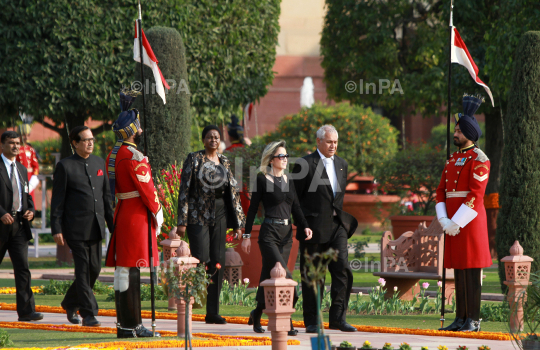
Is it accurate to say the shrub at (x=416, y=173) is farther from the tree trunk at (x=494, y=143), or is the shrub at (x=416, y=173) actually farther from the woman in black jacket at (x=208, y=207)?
the woman in black jacket at (x=208, y=207)

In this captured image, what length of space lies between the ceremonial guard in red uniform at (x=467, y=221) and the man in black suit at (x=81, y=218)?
3.30m

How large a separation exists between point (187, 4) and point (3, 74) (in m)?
3.72

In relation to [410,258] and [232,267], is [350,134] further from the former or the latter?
[410,258]

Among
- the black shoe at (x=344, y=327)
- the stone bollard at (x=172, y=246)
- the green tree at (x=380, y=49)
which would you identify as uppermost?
the green tree at (x=380, y=49)

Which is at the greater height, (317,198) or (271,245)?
(317,198)

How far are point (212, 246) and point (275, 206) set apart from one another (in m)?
1.03

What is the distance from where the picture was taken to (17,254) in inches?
334

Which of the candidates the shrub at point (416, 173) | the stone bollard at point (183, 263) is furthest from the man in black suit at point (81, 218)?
the shrub at point (416, 173)

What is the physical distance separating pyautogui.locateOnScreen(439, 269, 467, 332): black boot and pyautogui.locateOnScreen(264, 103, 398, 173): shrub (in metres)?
16.0

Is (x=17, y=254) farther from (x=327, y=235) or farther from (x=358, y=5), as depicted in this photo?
(x=358, y=5)

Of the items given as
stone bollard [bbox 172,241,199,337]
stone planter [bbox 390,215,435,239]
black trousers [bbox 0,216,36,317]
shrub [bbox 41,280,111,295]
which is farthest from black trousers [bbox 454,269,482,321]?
stone planter [bbox 390,215,435,239]

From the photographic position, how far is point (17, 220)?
8.52m

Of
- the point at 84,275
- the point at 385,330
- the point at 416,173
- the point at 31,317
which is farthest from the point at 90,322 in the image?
the point at 416,173

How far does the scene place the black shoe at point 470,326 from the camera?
7.70 meters
